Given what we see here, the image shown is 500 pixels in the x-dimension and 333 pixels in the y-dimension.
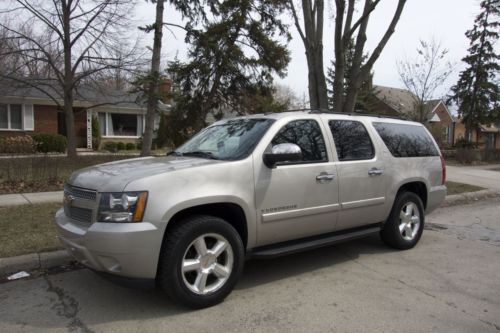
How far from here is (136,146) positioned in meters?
26.6

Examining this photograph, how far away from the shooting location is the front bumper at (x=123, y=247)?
3420mm

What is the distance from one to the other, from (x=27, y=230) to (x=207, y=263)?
11.4 ft

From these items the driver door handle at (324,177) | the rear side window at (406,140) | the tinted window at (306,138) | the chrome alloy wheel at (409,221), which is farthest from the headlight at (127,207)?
the chrome alloy wheel at (409,221)

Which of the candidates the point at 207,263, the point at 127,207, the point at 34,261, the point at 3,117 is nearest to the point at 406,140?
the point at 207,263

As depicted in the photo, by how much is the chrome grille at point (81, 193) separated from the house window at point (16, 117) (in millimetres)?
22348

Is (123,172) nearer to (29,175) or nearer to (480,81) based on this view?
(29,175)

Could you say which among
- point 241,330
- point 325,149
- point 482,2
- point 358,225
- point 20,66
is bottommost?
point 241,330

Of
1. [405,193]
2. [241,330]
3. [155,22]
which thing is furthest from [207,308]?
[155,22]

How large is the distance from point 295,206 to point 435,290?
5.65 ft

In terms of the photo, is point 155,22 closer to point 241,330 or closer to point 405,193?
point 405,193

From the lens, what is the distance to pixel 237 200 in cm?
400

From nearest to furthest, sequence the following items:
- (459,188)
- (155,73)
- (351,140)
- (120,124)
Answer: (351,140) < (459,188) < (155,73) < (120,124)

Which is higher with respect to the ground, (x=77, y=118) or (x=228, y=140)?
(x=77, y=118)

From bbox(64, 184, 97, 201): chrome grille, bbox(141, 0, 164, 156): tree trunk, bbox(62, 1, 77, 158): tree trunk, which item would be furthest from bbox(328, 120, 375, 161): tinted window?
bbox(62, 1, 77, 158): tree trunk
